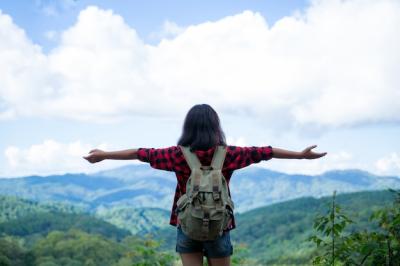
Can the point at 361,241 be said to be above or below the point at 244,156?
below

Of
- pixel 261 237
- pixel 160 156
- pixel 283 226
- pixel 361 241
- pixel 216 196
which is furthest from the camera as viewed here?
pixel 261 237

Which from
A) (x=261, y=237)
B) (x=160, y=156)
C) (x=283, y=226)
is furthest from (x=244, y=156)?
(x=261, y=237)

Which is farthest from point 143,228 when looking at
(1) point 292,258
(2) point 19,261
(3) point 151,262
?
(3) point 151,262

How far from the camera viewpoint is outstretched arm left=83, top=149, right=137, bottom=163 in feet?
10.9

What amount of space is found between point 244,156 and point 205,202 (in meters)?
0.41

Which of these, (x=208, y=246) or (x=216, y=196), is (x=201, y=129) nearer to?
(x=216, y=196)

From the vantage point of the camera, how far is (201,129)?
3129 mm

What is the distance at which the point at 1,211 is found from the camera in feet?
443

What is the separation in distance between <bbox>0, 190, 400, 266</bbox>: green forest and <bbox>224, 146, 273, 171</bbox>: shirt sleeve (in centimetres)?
125

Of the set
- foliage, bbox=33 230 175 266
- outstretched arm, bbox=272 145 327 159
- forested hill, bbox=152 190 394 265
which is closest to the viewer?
outstretched arm, bbox=272 145 327 159

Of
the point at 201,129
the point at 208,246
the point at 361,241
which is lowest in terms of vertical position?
the point at 361,241

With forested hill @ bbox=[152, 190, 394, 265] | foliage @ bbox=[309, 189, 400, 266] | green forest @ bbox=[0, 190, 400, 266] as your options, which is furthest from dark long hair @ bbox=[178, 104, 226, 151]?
forested hill @ bbox=[152, 190, 394, 265]

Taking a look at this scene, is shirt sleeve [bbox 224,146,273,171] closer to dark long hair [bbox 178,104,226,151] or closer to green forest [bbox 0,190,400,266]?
→ dark long hair [bbox 178,104,226,151]

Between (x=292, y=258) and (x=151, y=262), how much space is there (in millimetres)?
86511
